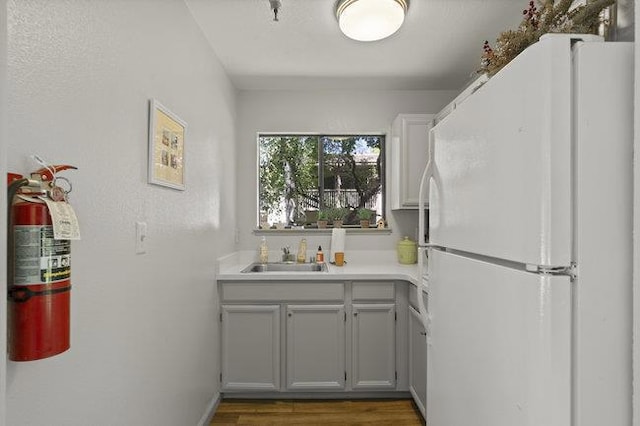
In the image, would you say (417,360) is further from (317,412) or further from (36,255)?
(36,255)

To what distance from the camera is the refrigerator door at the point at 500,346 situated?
733mm

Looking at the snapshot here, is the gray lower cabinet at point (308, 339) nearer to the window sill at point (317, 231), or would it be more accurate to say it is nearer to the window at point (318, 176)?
the window sill at point (317, 231)

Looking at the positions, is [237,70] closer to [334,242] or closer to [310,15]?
[310,15]

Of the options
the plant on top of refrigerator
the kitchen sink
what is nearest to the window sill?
the kitchen sink

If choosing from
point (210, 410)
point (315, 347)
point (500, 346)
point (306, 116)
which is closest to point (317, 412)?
point (315, 347)

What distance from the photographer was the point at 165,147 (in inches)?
65.0

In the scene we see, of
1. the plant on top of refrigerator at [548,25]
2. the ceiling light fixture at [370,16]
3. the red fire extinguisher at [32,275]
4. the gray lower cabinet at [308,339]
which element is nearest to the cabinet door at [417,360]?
the gray lower cabinet at [308,339]

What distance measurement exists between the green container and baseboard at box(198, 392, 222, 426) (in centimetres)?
177

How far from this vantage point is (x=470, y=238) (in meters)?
1.05

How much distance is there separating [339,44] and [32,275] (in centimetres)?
211

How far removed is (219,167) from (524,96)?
2173mm

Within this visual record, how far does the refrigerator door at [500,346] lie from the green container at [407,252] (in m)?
1.75

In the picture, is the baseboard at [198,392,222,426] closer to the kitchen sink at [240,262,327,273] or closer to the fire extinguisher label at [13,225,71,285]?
the kitchen sink at [240,262,327,273]

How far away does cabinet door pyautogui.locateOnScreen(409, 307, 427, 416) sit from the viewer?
2.21m
